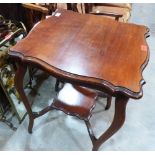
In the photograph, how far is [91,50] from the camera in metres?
1.21

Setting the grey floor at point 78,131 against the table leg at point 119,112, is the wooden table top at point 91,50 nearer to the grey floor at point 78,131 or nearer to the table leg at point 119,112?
the table leg at point 119,112

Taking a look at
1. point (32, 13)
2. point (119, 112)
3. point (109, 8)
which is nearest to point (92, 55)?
point (119, 112)

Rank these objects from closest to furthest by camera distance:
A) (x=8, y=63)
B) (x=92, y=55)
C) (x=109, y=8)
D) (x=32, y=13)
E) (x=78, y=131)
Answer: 1. (x=92, y=55)
2. (x=8, y=63)
3. (x=78, y=131)
4. (x=32, y=13)
5. (x=109, y=8)

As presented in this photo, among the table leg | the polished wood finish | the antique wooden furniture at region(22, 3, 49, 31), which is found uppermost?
the antique wooden furniture at region(22, 3, 49, 31)

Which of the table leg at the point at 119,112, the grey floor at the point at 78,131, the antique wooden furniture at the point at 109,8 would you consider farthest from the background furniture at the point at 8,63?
the antique wooden furniture at the point at 109,8

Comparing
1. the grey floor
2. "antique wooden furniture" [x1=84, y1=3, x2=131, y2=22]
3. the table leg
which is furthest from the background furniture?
"antique wooden furniture" [x1=84, y1=3, x2=131, y2=22]

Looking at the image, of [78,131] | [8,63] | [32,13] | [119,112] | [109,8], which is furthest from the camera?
[109,8]

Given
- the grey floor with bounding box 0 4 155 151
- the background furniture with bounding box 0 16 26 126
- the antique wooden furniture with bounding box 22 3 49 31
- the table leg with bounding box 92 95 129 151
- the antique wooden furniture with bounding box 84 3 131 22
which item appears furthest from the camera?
the antique wooden furniture with bounding box 84 3 131 22

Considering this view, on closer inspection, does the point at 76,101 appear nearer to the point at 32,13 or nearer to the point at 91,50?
the point at 91,50

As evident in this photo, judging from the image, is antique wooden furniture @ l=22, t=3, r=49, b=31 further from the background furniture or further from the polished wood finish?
the polished wood finish

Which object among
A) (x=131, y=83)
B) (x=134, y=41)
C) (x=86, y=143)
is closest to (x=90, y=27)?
(x=134, y=41)

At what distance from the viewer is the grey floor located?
1562 millimetres

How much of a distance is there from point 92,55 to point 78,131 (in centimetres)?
72

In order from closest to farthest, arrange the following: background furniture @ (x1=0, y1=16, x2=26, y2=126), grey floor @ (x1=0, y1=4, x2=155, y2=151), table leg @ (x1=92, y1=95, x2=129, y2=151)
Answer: table leg @ (x1=92, y1=95, x2=129, y2=151) < background furniture @ (x1=0, y1=16, x2=26, y2=126) < grey floor @ (x1=0, y1=4, x2=155, y2=151)
